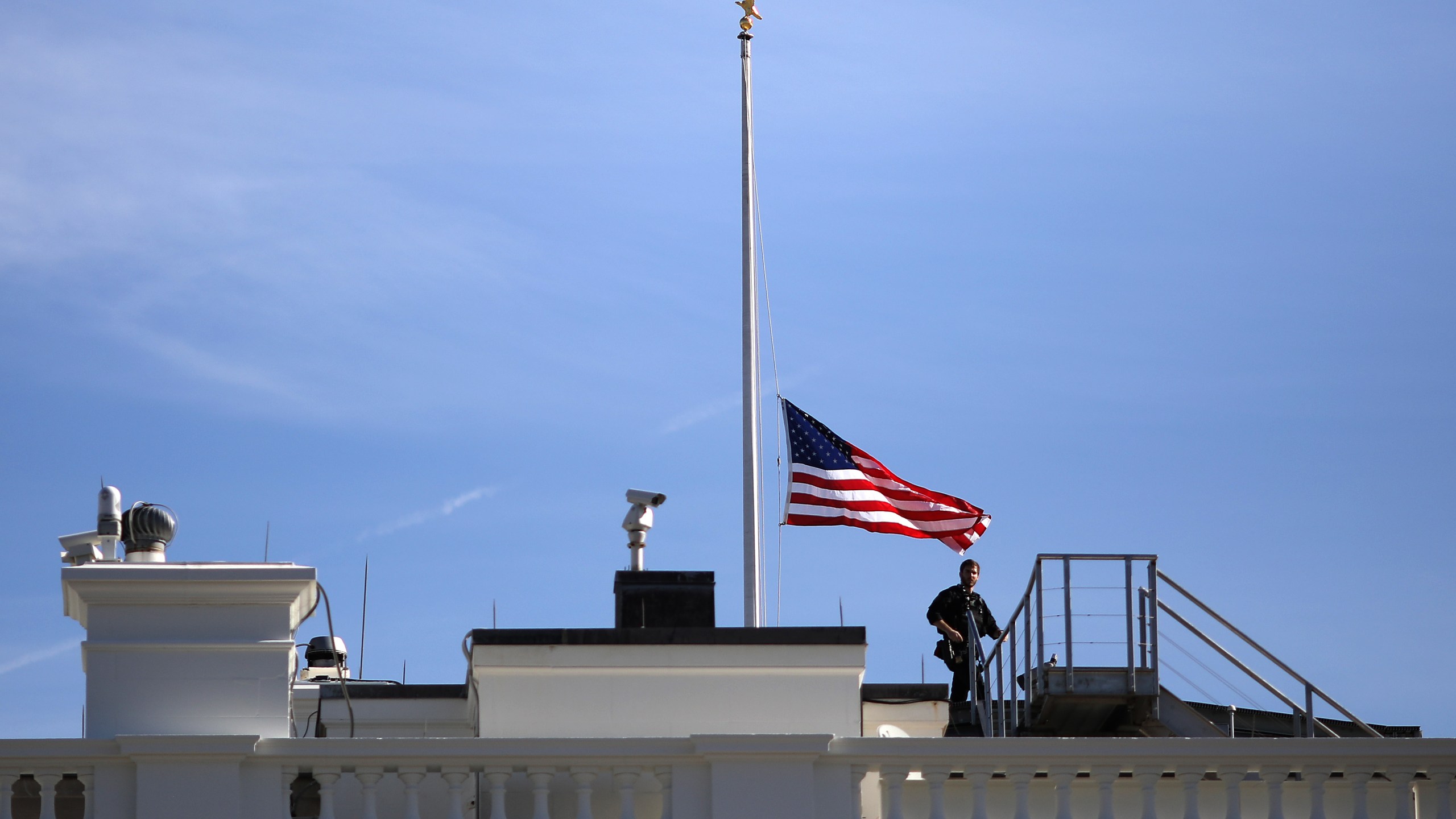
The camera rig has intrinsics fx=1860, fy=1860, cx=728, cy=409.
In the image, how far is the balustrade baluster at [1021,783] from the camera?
10.3m

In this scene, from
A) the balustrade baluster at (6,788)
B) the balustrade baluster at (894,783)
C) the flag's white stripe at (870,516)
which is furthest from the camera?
the flag's white stripe at (870,516)

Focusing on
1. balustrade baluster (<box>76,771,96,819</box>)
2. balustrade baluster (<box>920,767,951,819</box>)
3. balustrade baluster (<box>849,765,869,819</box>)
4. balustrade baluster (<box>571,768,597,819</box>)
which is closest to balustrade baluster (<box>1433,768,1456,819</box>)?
balustrade baluster (<box>920,767,951,819</box>)

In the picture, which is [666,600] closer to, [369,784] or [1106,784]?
[369,784]

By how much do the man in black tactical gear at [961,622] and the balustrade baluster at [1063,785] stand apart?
3749 mm

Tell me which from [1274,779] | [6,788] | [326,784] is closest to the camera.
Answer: [6,788]

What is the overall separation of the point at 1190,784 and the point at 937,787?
1.44 m

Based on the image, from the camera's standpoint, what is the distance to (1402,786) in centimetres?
1046

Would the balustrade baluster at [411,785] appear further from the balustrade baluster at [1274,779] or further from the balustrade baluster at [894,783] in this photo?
the balustrade baluster at [1274,779]

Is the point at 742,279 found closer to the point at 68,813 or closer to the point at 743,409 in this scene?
the point at 743,409

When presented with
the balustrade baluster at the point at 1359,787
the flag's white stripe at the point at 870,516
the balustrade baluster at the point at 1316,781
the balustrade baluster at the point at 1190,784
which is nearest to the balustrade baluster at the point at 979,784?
the balustrade baluster at the point at 1190,784

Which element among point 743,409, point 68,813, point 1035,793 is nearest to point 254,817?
point 68,813

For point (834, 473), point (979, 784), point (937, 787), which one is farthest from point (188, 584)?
point (834, 473)

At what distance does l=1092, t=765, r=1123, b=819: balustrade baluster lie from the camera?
10.3m

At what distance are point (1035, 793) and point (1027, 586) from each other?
271 centimetres
